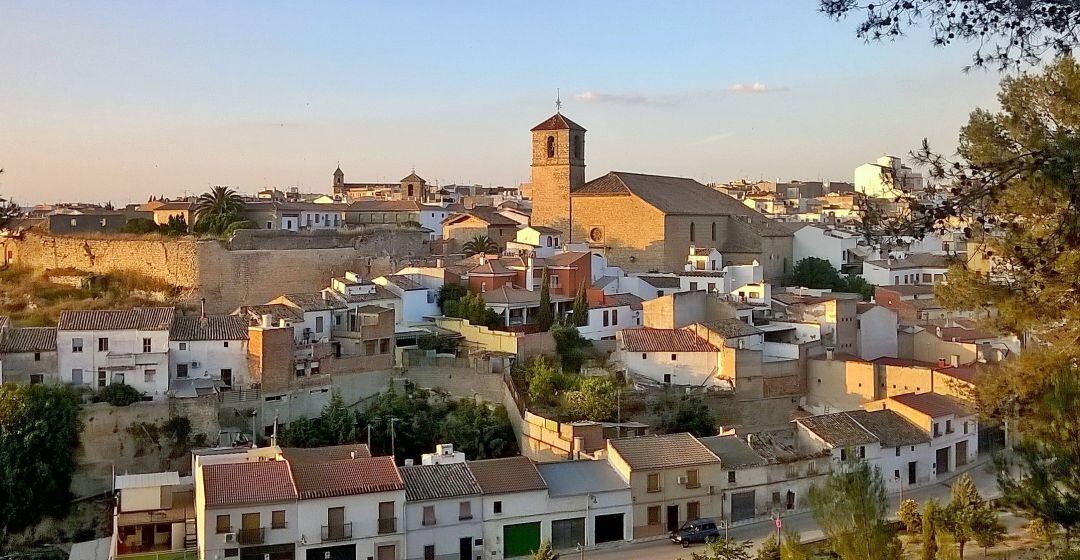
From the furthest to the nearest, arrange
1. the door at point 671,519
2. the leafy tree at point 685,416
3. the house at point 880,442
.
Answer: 1. the leafy tree at point 685,416
2. the house at point 880,442
3. the door at point 671,519

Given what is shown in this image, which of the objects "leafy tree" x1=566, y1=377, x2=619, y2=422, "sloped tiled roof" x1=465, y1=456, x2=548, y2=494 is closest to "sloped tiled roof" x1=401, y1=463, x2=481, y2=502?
"sloped tiled roof" x1=465, y1=456, x2=548, y2=494

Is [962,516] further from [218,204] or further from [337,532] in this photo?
[218,204]

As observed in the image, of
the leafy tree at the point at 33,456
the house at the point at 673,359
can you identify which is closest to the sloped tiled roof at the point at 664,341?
the house at the point at 673,359

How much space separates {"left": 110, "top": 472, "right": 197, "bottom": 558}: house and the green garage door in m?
4.13

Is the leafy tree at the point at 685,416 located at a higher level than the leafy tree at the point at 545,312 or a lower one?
lower

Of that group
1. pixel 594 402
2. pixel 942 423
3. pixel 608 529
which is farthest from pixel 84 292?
pixel 942 423

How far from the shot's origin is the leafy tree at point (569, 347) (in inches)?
787

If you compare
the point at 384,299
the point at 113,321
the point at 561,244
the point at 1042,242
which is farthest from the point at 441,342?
the point at 1042,242

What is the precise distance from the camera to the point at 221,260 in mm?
23812

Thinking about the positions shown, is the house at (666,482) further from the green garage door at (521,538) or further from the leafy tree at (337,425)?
the leafy tree at (337,425)

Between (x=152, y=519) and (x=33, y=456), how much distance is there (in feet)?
7.71

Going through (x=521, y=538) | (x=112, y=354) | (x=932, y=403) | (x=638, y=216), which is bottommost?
(x=521, y=538)

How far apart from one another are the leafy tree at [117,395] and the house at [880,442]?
34.5ft

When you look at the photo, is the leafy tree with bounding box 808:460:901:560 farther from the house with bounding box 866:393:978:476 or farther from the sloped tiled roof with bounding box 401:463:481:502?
the house with bounding box 866:393:978:476
